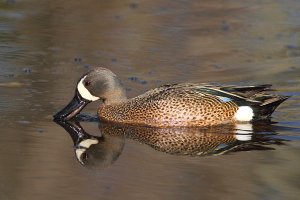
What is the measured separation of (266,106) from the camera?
9195mm

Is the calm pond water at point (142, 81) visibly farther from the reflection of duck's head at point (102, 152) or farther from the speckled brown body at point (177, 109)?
the speckled brown body at point (177, 109)

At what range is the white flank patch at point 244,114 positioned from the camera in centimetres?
920

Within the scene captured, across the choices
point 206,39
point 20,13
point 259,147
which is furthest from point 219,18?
point 259,147

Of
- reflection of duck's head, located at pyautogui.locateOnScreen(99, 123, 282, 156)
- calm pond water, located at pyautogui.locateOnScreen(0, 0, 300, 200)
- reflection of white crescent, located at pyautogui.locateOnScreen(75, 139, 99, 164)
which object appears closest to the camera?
calm pond water, located at pyautogui.locateOnScreen(0, 0, 300, 200)

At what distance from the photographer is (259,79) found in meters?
10.6

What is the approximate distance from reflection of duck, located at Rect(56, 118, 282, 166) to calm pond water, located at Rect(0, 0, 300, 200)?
0.06ft

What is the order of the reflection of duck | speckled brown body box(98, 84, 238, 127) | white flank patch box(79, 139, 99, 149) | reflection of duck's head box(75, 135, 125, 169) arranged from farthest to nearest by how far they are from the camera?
speckled brown body box(98, 84, 238, 127)
white flank patch box(79, 139, 99, 149)
the reflection of duck
reflection of duck's head box(75, 135, 125, 169)

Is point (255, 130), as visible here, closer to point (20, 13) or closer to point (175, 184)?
point (175, 184)

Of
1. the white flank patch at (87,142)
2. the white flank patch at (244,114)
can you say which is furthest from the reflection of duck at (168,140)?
the white flank patch at (244,114)

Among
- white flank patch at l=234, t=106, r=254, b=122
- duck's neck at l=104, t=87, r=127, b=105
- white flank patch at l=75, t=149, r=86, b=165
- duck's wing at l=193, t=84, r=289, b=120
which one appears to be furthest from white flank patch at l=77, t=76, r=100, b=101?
white flank patch at l=234, t=106, r=254, b=122

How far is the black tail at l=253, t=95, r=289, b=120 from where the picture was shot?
9156 millimetres

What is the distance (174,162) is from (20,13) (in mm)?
5592

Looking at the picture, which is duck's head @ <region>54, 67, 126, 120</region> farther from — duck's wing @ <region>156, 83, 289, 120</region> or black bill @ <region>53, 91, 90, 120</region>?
duck's wing @ <region>156, 83, 289, 120</region>

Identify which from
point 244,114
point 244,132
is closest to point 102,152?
point 244,132
